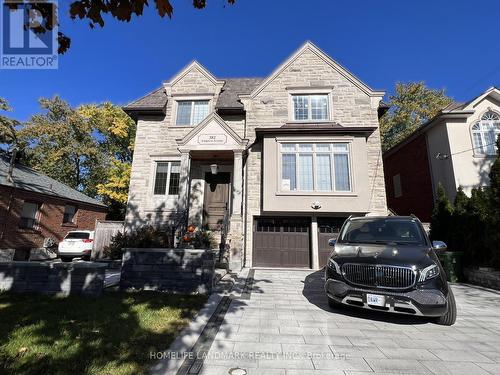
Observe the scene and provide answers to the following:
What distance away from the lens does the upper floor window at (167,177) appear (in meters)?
13.0

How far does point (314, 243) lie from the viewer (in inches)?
460

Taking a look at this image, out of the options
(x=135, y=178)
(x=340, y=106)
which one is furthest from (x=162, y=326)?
(x=340, y=106)

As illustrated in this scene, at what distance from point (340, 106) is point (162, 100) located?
9.81 metres

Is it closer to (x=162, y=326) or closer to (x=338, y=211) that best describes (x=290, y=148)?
(x=338, y=211)

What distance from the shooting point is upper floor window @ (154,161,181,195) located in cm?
1298

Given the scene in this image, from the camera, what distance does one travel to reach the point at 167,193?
508 inches

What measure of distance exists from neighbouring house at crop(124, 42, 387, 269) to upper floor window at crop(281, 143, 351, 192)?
0.16ft

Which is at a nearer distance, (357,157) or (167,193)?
(357,157)

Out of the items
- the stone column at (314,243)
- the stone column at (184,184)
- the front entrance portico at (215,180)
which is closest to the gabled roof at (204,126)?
the front entrance portico at (215,180)

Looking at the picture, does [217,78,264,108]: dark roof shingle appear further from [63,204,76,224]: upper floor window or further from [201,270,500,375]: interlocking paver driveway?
[63,204,76,224]: upper floor window

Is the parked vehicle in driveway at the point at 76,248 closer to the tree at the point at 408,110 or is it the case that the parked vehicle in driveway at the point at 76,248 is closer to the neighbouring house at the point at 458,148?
the neighbouring house at the point at 458,148

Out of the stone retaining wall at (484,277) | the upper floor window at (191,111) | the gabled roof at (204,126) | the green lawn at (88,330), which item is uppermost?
the upper floor window at (191,111)

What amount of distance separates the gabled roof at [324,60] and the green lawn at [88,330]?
1134 cm

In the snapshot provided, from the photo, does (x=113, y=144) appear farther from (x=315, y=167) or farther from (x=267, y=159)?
(x=315, y=167)
